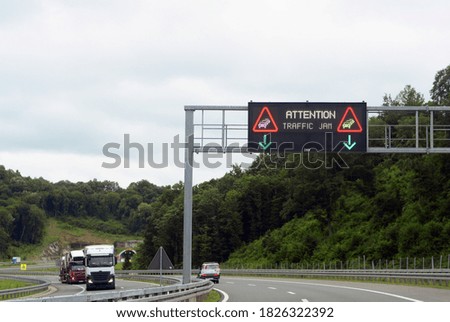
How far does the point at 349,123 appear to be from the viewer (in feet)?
101

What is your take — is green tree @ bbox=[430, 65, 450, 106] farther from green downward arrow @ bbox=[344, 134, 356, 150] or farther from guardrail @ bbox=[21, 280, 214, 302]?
guardrail @ bbox=[21, 280, 214, 302]

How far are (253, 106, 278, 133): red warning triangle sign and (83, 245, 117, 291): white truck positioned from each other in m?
24.0

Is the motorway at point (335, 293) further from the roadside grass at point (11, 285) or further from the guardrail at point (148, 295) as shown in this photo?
the roadside grass at point (11, 285)

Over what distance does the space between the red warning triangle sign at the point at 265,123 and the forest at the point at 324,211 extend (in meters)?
34.5

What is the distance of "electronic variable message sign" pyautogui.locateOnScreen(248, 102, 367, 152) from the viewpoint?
3056 centimetres

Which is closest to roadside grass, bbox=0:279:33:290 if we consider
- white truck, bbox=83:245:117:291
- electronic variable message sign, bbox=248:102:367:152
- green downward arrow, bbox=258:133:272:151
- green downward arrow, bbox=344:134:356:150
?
white truck, bbox=83:245:117:291

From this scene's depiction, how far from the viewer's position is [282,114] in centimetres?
3078

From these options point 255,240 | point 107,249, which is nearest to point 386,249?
point 107,249

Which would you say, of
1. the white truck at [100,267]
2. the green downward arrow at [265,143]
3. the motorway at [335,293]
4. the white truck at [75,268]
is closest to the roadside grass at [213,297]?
the motorway at [335,293]

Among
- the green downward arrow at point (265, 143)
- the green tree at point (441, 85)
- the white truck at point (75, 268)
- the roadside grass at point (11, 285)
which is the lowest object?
the roadside grass at point (11, 285)

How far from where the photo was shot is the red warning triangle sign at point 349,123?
30797 millimetres

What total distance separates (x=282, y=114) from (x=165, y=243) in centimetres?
11394

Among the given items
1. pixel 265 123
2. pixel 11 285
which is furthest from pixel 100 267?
pixel 265 123
